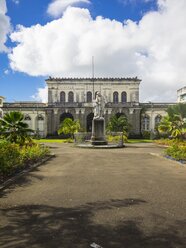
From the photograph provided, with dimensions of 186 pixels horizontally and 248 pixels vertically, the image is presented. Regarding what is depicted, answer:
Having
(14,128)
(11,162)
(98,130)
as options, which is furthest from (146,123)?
(11,162)

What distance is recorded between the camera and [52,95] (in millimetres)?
51938

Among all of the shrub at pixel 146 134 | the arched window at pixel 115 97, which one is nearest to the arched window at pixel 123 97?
the arched window at pixel 115 97

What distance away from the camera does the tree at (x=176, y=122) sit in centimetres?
2809

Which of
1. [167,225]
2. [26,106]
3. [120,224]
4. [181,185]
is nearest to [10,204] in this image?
[120,224]

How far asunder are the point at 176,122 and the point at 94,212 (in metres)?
25.6

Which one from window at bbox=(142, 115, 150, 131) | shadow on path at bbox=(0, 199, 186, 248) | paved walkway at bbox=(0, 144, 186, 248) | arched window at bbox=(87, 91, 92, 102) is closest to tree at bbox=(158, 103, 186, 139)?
window at bbox=(142, 115, 150, 131)

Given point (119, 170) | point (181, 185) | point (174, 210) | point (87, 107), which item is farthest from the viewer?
point (87, 107)

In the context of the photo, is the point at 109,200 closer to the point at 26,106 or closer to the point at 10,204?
the point at 10,204

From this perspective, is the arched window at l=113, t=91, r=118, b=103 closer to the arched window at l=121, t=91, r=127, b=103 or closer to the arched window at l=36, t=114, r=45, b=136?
the arched window at l=121, t=91, r=127, b=103

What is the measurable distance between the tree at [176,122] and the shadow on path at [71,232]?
2398cm

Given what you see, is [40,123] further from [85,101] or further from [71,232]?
[71,232]

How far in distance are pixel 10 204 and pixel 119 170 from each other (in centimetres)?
598

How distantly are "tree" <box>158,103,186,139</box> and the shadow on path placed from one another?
24.0m

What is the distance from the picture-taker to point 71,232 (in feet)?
14.9
